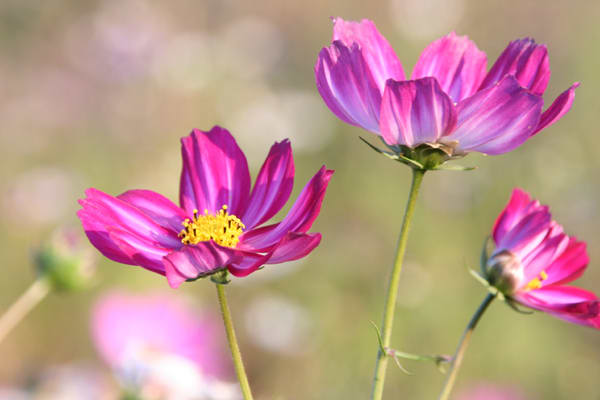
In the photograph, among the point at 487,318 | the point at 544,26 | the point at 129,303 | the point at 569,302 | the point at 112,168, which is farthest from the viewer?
the point at 544,26

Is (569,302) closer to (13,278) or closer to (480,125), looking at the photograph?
(480,125)

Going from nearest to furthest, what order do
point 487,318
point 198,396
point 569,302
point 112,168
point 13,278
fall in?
point 569,302, point 198,396, point 487,318, point 13,278, point 112,168

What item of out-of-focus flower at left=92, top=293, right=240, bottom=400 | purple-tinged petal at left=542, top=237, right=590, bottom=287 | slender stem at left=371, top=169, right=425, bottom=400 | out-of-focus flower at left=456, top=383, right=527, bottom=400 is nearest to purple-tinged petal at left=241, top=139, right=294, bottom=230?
slender stem at left=371, top=169, right=425, bottom=400

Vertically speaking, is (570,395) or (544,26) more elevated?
(544,26)

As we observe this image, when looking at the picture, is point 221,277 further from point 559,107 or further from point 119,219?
point 559,107

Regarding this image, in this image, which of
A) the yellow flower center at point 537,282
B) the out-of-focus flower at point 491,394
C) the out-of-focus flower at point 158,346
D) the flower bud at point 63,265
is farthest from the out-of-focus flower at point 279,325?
the yellow flower center at point 537,282

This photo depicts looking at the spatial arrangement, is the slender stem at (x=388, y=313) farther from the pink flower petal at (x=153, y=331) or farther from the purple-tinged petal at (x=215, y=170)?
the pink flower petal at (x=153, y=331)

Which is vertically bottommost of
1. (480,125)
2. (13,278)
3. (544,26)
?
(13,278)

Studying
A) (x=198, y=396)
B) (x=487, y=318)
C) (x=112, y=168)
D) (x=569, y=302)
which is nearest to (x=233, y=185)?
(x=569, y=302)
